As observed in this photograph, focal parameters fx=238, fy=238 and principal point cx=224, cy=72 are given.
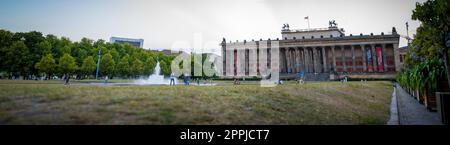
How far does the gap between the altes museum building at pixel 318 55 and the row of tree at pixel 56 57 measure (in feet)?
101

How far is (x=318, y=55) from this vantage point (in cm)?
8500

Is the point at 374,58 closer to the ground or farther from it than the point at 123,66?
farther from it

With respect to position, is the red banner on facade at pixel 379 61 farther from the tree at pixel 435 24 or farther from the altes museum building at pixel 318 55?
the tree at pixel 435 24

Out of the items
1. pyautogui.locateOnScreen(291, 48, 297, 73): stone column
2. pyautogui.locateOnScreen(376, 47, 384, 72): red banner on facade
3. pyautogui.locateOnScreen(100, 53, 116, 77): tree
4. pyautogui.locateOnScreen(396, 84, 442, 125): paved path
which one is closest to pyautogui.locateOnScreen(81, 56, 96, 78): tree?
pyautogui.locateOnScreen(100, 53, 116, 77): tree

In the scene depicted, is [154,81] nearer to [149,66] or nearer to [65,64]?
[65,64]

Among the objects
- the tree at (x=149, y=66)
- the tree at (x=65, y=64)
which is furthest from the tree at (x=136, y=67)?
the tree at (x=65, y=64)

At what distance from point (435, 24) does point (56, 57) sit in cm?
6280

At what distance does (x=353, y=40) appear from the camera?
77.2 m

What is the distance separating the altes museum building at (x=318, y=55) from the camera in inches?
2879

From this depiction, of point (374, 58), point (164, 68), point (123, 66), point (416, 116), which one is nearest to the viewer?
point (416, 116)

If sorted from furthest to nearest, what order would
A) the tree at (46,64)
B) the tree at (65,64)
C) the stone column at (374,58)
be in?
the stone column at (374,58)
the tree at (65,64)
the tree at (46,64)

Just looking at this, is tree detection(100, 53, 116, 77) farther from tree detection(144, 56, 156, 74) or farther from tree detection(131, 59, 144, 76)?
tree detection(144, 56, 156, 74)

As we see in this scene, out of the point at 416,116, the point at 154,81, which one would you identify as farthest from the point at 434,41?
the point at 154,81
